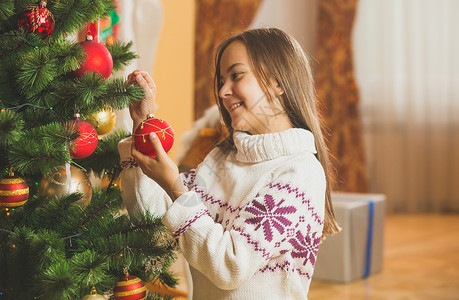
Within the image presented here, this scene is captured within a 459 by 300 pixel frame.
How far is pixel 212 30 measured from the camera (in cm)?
432

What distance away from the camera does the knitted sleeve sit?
3.39ft

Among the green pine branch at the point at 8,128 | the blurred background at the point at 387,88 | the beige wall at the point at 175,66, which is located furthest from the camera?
the blurred background at the point at 387,88

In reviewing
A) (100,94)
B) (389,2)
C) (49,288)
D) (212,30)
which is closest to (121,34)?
(100,94)

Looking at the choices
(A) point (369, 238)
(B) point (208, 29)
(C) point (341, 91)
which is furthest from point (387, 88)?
(A) point (369, 238)

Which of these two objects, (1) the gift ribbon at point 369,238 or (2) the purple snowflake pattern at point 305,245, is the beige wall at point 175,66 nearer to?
(1) the gift ribbon at point 369,238

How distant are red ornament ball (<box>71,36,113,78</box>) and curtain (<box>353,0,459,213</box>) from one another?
13.7ft

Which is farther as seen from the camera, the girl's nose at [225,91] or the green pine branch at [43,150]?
the girl's nose at [225,91]

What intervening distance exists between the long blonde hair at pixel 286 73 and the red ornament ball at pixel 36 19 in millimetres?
436

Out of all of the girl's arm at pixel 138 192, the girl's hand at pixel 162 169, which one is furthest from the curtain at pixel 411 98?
the girl's hand at pixel 162 169

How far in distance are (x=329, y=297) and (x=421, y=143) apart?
2556 mm

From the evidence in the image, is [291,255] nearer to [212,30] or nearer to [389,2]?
[212,30]

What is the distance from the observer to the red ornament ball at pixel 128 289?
1020 millimetres

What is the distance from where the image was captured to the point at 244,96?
1.21 m

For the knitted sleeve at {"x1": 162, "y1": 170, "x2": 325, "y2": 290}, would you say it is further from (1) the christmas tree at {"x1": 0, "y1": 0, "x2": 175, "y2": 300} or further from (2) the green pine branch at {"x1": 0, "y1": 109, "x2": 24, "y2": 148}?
(2) the green pine branch at {"x1": 0, "y1": 109, "x2": 24, "y2": 148}
